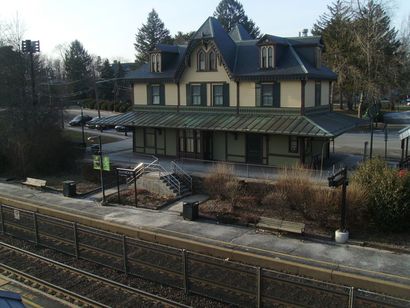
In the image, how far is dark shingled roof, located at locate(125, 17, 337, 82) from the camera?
27.0 m

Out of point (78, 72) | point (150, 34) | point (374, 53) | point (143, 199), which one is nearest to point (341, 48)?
point (374, 53)

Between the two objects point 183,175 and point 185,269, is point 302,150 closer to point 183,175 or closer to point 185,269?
point 183,175

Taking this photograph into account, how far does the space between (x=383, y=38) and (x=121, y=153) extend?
119ft

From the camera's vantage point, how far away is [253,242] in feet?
56.3

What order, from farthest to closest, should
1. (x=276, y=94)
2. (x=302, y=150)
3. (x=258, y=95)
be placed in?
(x=258, y=95)
(x=276, y=94)
(x=302, y=150)

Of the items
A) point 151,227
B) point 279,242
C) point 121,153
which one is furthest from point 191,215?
point 121,153

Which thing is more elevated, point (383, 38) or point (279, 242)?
point (383, 38)

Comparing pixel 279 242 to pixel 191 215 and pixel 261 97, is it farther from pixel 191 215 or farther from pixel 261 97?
pixel 261 97

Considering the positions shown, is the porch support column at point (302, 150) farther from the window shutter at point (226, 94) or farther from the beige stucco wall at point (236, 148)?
the window shutter at point (226, 94)

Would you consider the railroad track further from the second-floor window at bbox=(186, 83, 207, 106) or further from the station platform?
the second-floor window at bbox=(186, 83, 207, 106)

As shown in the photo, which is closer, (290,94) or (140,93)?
(290,94)

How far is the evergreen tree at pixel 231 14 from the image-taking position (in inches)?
3474

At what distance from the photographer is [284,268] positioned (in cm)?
1477

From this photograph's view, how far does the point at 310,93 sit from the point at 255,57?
4547 mm
